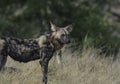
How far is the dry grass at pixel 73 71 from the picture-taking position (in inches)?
403

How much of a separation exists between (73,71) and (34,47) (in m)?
1.41

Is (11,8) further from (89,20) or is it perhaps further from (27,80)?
(27,80)

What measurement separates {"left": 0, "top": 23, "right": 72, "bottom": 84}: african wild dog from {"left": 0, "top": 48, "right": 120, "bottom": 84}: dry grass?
0.37 meters

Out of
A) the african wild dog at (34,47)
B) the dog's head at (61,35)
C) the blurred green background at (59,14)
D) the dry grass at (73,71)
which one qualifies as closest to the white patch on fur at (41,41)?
the african wild dog at (34,47)

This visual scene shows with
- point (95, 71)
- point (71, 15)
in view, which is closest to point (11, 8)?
point (71, 15)

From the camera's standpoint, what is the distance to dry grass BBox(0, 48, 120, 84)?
33.6ft

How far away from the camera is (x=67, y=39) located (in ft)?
33.0

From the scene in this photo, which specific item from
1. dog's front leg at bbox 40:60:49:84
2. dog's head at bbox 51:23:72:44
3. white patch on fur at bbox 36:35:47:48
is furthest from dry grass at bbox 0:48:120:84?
dog's head at bbox 51:23:72:44

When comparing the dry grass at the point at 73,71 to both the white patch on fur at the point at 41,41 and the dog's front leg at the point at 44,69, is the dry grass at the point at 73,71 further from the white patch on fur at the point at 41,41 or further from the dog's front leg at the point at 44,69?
the white patch on fur at the point at 41,41

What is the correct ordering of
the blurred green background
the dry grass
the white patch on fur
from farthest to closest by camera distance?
the blurred green background < the dry grass < the white patch on fur

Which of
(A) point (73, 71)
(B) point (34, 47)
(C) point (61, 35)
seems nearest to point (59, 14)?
(A) point (73, 71)

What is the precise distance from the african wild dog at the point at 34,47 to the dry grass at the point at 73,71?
0.37 m

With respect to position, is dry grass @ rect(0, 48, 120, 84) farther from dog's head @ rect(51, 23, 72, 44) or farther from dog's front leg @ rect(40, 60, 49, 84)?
dog's head @ rect(51, 23, 72, 44)

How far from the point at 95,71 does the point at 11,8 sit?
19739 millimetres
